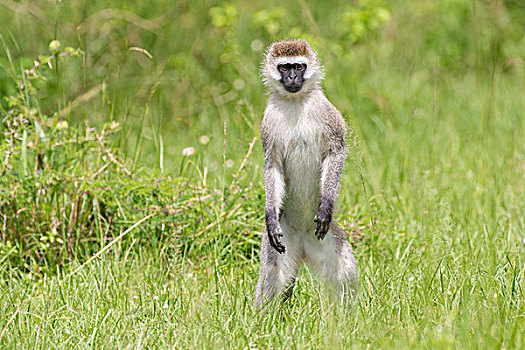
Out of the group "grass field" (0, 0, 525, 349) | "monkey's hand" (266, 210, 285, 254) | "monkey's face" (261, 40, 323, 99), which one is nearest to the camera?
"grass field" (0, 0, 525, 349)

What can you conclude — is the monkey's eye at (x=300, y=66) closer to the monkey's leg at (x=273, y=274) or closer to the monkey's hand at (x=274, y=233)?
the monkey's hand at (x=274, y=233)

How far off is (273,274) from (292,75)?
117cm

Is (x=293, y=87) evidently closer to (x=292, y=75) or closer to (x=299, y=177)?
→ (x=292, y=75)

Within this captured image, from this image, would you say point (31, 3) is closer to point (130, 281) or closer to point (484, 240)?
point (130, 281)

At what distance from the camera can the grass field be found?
4.00 meters

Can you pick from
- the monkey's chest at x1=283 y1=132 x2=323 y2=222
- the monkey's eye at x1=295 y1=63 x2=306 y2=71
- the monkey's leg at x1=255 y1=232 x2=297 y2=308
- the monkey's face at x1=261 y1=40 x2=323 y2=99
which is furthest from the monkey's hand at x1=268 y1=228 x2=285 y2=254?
the monkey's eye at x1=295 y1=63 x2=306 y2=71

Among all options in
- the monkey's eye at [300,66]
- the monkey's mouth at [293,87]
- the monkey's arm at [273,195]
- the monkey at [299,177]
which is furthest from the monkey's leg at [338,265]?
the monkey's eye at [300,66]

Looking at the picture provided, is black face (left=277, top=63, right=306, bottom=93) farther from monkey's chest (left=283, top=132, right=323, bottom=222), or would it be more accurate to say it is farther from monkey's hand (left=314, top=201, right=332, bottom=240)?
monkey's hand (left=314, top=201, right=332, bottom=240)

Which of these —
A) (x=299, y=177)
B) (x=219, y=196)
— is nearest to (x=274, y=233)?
(x=299, y=177)

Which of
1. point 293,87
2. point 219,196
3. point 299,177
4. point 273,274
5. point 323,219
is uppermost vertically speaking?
point 293,87

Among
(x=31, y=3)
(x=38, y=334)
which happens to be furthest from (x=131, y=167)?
(x=31, y=3)

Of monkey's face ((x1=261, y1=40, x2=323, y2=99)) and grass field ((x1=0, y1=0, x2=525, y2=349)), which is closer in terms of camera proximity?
grass field ((x1=0, y1=0, x2=525, y2=349))

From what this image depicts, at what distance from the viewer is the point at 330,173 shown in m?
4.44

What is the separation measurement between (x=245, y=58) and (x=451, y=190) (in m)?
3.72
